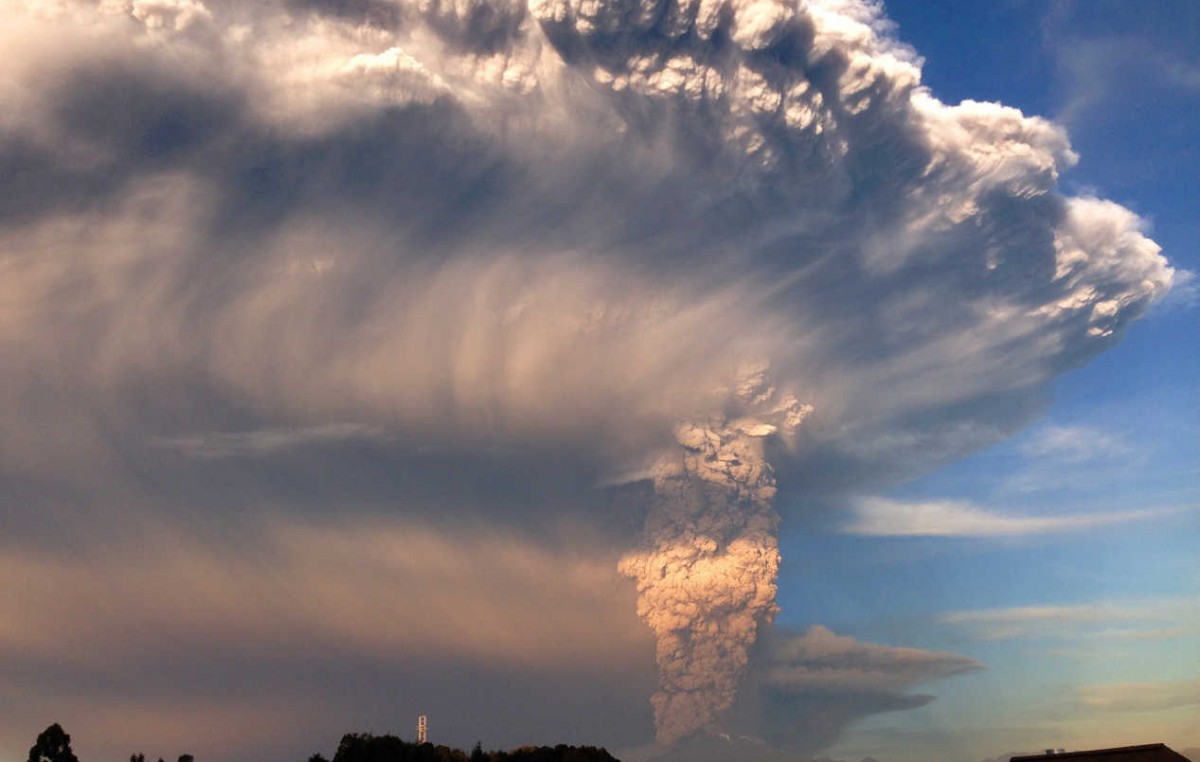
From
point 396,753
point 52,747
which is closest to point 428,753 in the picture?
point 396,753

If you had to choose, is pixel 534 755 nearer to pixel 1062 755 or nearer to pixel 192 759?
pixel 192 759

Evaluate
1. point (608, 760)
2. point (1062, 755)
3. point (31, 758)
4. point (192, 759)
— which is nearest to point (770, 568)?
point (608, 760)

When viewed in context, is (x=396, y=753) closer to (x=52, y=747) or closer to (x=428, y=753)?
(x=428, y=753)

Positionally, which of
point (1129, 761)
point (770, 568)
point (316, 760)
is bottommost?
point (1129, 761)

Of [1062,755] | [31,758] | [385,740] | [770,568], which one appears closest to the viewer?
[31,758]
